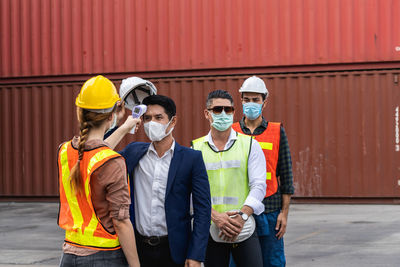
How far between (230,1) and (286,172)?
1093cm

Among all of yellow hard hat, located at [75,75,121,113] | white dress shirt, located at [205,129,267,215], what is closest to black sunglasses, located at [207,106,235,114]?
white dress shirt, located at [205,129,267,215]

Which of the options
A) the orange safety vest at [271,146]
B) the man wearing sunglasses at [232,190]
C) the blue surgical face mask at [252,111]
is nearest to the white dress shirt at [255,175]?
the man wearing sunglasses at [232,190]

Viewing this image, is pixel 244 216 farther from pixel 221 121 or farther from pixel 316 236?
pixel 316 236

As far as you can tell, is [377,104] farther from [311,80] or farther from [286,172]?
[286,172]

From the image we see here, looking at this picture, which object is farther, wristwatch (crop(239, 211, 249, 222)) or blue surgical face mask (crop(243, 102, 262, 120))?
blue surgical face mask (crop(243, 102, 262, 120))

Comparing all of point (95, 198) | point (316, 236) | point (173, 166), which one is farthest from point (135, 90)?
point (316, 236)

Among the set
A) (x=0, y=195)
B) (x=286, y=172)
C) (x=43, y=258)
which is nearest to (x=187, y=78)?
(x=0, y=195)

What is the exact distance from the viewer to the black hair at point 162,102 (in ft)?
11.9

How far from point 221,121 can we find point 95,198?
1557mm

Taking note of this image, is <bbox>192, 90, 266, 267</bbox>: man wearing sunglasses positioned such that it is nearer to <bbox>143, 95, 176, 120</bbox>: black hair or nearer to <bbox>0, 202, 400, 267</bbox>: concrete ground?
<bbox>143, 95, 176, 120</bbox>: black hair

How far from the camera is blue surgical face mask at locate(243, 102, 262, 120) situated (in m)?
4.93

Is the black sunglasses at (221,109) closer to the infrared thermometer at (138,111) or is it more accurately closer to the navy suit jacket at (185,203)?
the navy suit jacket at (185,203)

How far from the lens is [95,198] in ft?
9.41

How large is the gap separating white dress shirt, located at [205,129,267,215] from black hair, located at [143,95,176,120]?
0.64 meters
